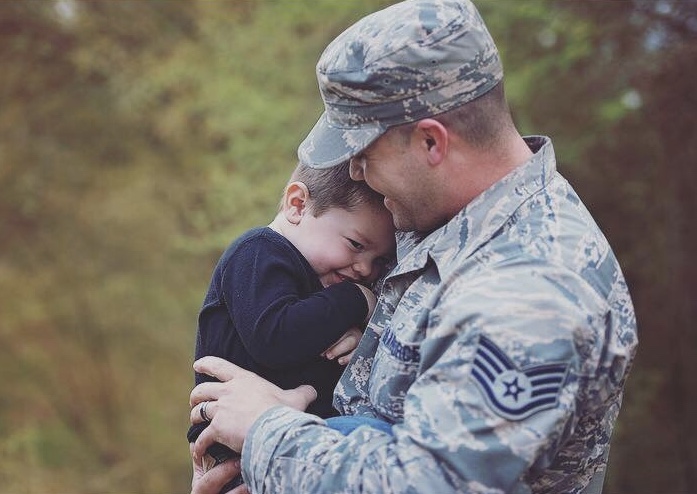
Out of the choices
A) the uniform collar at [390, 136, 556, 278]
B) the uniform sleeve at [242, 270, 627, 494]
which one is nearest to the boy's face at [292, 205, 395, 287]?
the uniform collar at [390, 136, 556, 278]

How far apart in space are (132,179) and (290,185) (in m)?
8.28

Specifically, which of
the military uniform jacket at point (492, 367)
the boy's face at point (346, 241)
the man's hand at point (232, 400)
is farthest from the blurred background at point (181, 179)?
the man's hand at point (232, 400)

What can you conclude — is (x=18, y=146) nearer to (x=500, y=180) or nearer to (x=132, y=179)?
(x=132, y=179)

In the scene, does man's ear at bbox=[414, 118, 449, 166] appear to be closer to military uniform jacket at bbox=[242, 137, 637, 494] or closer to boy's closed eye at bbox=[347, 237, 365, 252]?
military uniform jacket at bbox=[242, 137, 637, 494]

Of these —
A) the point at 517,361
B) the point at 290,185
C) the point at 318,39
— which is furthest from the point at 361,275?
the point at 318,39

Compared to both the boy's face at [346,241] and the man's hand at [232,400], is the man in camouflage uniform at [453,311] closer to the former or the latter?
the man's hand at [232,400]

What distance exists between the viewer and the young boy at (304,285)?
214 centimetres

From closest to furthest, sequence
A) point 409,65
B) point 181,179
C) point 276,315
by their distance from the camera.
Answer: point 409,65 < point 276,315 < point 181,179

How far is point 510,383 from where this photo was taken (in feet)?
5.13

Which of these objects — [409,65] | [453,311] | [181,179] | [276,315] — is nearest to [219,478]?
[276,315]

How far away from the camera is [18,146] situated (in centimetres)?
993

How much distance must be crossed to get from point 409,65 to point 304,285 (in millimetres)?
644

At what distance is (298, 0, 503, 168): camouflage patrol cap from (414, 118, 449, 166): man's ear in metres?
0.02

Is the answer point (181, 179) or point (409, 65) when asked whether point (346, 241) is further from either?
point (181, 179)
